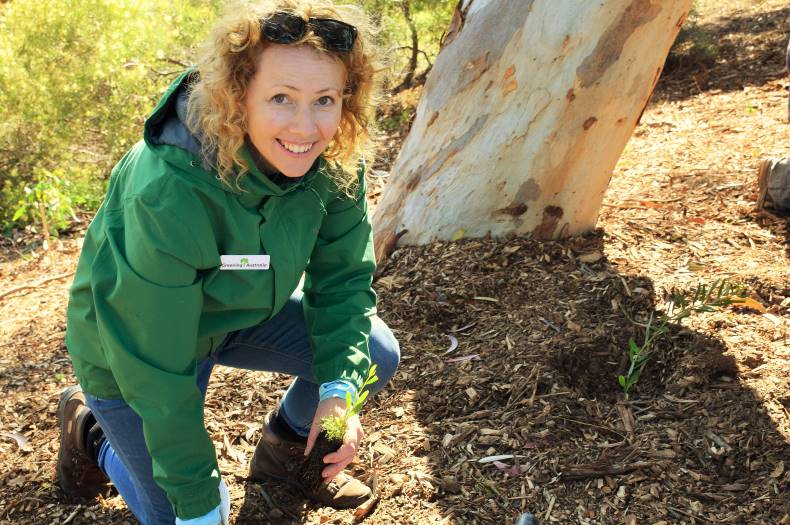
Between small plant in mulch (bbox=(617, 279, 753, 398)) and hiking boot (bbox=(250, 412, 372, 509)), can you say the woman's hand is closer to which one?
hiking boot (bbox=(250, 412, 372, 509))

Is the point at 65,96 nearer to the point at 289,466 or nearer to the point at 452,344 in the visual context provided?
the point at 452,344

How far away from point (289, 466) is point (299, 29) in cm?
148

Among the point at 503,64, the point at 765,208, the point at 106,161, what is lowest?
the point at 106,161

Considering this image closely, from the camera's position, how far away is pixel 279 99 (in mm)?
2137

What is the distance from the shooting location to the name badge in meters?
2.18

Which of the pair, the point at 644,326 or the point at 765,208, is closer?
the point at 644,326

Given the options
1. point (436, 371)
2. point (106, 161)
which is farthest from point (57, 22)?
point (436, 371)

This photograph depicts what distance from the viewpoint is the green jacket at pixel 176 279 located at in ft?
6.59

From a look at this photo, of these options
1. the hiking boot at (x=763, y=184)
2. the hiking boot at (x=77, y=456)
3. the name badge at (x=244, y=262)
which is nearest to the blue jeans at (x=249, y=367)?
the hiking boot at (x=77, y=456)

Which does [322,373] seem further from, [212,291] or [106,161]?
[106,161]

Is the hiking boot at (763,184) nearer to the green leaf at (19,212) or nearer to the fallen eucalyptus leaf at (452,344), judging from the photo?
the fallen eucalyptus leaf at (452,344)

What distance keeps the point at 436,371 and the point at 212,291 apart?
1.31m

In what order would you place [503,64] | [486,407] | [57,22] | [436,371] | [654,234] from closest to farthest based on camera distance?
1. [486,407]
2. [436,371]
3. [503,64]
4. [654,234]
5. [57,22]

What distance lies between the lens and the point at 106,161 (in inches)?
245
